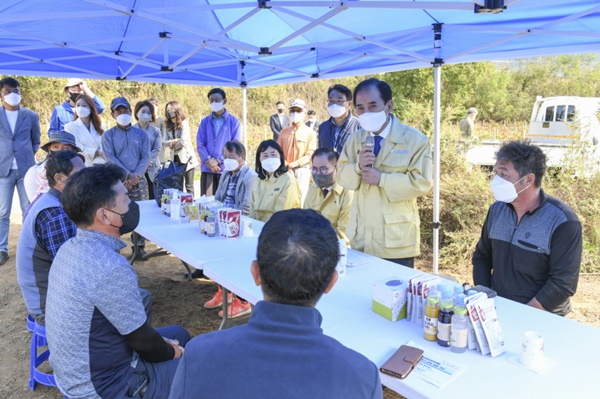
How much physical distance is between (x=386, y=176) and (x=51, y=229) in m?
1.80

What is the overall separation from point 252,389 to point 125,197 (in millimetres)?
1345

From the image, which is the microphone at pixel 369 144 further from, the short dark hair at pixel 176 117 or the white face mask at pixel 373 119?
the short dark hair at pixel 176 117

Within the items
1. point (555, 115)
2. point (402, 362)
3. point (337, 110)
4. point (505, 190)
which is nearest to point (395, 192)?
point (505, 190)

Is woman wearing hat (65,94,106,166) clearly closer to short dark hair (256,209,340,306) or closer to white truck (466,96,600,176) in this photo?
white truck (466,96,600,176)

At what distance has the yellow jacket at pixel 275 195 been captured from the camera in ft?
12.2

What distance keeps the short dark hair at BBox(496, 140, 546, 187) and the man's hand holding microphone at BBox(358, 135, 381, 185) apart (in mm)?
658

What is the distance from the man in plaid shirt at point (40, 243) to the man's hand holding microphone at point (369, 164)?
5.26 feet

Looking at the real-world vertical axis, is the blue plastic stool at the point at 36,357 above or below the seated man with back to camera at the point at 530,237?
below

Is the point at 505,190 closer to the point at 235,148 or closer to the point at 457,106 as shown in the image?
the point at 235,148

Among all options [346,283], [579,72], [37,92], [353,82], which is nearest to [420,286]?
[346,283]

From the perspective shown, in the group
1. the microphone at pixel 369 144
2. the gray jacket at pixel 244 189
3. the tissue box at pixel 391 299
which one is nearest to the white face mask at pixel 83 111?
the gray jacket at pixel 244 189

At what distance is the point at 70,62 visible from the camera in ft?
17.9

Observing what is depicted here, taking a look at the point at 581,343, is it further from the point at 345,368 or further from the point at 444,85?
the point at 444,85

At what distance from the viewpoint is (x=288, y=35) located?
4598 mm
